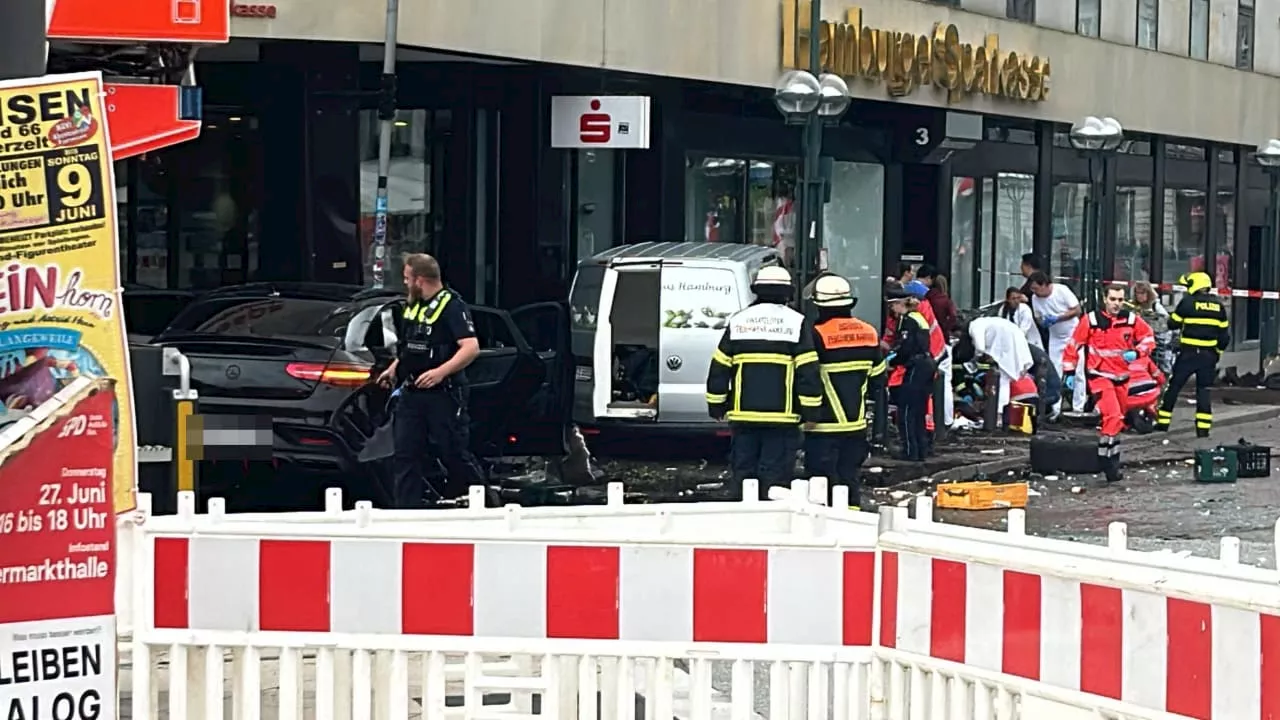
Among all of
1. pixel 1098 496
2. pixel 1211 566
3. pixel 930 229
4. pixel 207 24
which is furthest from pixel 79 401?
pixel 930 229

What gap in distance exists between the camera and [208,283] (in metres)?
22.8

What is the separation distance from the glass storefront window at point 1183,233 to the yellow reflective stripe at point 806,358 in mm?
28916

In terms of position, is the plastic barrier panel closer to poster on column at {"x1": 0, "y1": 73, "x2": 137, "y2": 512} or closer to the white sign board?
poster on column at {"x1": 0, "y1": 73, "x2": 137, "y2": 512}

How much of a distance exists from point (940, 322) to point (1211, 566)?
18270 millimetres

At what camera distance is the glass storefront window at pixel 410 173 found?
2359 centimetres

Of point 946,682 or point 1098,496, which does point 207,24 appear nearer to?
point 946,682

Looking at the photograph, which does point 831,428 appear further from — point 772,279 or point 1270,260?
point 1270,260

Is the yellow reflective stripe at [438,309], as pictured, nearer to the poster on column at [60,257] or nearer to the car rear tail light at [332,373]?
the car rear tail light at [332,373]

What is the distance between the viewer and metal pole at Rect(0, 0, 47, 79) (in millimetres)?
6168

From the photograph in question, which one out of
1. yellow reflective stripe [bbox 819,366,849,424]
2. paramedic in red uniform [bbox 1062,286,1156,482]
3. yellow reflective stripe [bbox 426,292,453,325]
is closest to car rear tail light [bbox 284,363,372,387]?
yellow reflective stripe [bbox 426,292,453,325]

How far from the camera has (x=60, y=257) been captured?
7414mm

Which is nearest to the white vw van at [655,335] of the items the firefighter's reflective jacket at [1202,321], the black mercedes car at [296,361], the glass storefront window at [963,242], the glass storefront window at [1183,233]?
the black mercedes car at [296,361]

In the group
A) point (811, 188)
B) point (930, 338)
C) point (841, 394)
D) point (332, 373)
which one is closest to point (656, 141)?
point (811, 188)

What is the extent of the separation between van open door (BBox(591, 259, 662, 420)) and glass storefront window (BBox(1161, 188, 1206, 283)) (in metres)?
24.1
